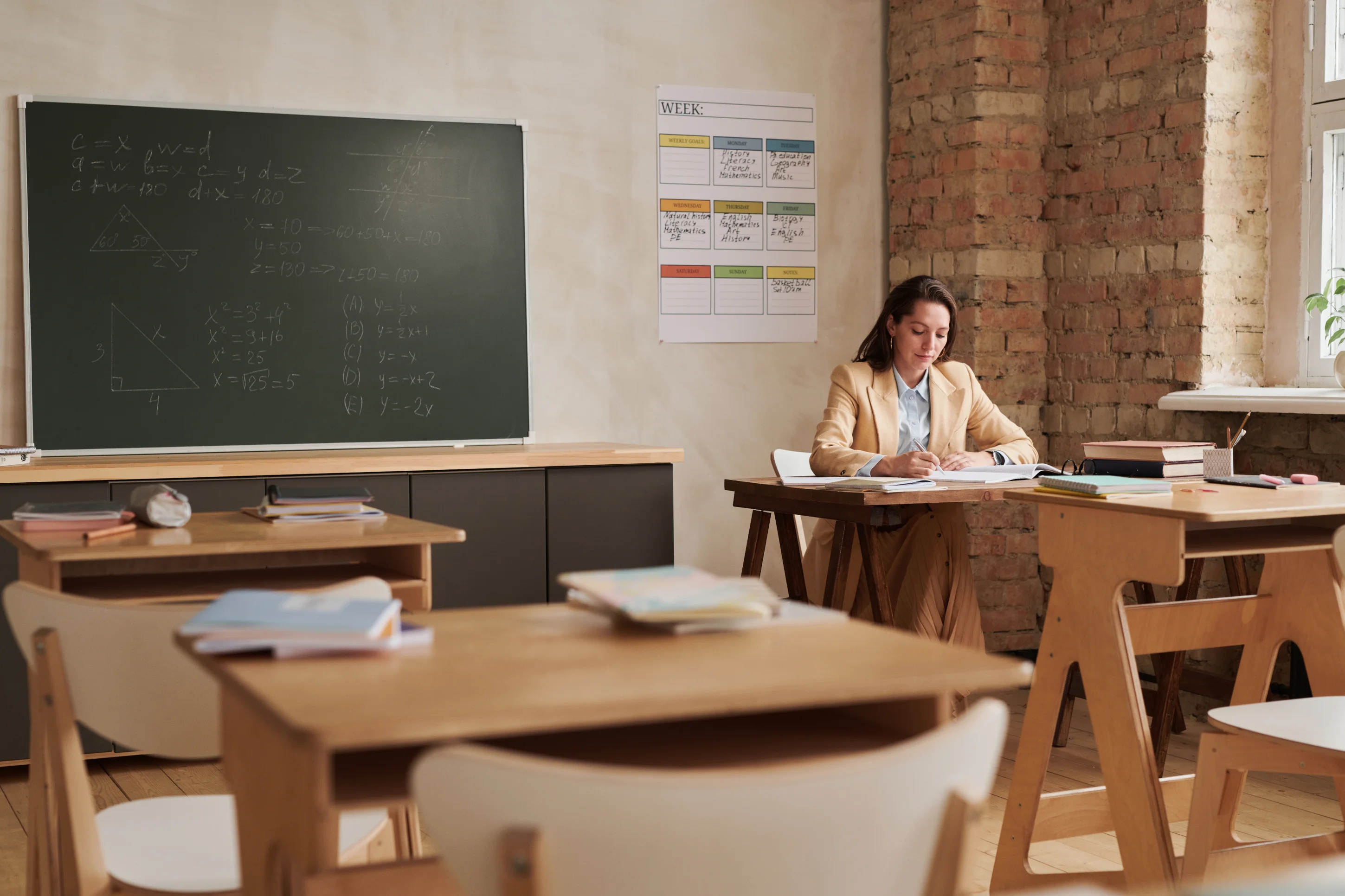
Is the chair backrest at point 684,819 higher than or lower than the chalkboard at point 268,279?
lower

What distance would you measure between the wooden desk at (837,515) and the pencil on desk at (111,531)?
1769mm

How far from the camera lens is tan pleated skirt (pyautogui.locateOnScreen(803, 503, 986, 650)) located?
392cm

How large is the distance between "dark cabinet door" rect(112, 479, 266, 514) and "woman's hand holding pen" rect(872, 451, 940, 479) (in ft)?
5.87

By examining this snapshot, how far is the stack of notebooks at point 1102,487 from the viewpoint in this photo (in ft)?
8.66

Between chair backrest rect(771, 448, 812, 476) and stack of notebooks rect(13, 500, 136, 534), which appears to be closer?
stack of notebooks rect(13, 500, 136, 534)

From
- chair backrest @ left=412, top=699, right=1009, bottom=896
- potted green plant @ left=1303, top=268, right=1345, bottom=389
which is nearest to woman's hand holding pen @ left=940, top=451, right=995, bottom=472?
potted green plant @ left=1303, top=268, right=1345, bottom=389

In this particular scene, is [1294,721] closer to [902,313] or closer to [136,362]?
[902,313]

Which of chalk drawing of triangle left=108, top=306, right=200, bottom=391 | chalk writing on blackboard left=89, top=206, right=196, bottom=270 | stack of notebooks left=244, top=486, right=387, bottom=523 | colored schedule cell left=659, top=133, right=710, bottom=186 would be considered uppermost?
colored schedule cell left=659, top=133, right=710, bottom=186

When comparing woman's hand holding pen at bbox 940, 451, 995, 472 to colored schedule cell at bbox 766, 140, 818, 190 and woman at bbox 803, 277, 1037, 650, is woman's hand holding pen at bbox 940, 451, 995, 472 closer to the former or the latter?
woman at bbox 803, 277, 1037, 650

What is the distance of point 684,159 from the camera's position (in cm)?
491

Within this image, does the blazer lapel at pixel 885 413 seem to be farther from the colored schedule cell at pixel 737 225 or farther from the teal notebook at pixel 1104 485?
the teal notebook at pixel 1104 485

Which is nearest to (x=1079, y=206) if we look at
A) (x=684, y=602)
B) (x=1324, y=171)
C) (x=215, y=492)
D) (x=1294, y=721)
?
(x=1324, y=171)

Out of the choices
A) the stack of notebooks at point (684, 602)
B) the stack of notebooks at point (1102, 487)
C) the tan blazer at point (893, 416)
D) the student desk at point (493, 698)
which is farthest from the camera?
the tan blazer at point (893, 416)

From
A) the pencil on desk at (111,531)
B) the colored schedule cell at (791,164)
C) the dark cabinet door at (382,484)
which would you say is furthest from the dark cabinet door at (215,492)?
the colored schedule cell at (791,164)
